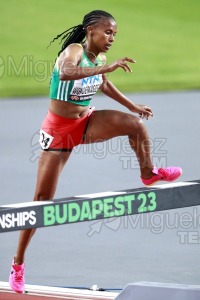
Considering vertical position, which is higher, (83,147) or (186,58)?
(186,58)

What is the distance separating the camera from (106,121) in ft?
22.7

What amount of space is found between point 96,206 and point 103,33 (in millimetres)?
1199

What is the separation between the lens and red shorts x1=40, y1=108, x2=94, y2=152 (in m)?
6.98

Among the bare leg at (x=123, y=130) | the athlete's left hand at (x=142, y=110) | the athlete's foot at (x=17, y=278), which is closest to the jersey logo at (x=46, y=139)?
the bare leg at (x=123, y=130)

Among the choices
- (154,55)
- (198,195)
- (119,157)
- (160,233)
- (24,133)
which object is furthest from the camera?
(154,55)

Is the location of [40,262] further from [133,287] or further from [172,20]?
[172,20]

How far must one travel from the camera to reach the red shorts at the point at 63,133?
275 inches

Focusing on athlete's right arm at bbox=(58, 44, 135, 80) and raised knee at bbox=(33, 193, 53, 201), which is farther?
raised knee at bbox=(33, 193, 53, 201)

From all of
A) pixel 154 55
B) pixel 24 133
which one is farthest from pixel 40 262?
pixel 154 55

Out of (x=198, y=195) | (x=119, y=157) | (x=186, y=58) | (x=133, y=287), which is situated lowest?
(x=133, y=287)

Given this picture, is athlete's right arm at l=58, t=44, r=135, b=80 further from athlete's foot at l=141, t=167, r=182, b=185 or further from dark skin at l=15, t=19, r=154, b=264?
athlete's foot at l=141, t=167, r=182, b=185

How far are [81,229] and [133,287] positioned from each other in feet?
9.23

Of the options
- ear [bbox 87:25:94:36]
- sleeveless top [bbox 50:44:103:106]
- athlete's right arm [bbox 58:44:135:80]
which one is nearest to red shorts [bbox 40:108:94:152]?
sleeveless top [bbox 50:44:103:106]

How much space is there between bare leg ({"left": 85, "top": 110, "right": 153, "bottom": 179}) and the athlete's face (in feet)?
1.44
